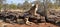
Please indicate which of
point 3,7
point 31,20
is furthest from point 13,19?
point 3,7

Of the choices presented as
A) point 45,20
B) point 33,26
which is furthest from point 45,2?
point 33,26

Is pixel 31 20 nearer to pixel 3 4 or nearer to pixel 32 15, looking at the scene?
pixel 32 15

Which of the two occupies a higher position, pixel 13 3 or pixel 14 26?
pixel 13 3

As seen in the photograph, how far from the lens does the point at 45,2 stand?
10.0m

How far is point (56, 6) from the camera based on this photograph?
18219 millimetres

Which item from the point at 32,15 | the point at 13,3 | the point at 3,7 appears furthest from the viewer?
the point at 13,3

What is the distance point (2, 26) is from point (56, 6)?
37.1ft

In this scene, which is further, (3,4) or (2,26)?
(3,4)

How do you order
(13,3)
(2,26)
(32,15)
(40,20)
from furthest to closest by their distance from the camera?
(13,3), (32,15), (40,20), (2,26)

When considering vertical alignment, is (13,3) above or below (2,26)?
above

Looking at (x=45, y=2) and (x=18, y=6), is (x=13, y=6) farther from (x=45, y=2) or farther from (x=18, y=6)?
(x=45, y=2)

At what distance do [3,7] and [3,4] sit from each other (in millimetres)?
768

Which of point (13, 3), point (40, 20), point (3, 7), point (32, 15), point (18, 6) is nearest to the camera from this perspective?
point (40, 20)

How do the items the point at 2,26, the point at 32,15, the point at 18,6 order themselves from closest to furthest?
the point at 2,26
the point at 32,15
the point at 18,6
